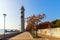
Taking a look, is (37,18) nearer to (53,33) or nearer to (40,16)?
(40,16)

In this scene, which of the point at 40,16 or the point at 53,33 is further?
the point at 40,16

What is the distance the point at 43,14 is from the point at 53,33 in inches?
851

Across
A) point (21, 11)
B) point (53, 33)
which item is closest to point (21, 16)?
point (21, 11)

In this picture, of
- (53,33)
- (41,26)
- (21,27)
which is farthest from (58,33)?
(21,27)

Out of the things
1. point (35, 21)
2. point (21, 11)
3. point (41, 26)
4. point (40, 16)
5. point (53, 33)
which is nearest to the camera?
point (53, 33)

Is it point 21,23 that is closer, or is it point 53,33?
point 53,33

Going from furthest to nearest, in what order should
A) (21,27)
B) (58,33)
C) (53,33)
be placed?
(21,27) → (53,33) → (58,33)

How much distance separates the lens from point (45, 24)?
97.6m

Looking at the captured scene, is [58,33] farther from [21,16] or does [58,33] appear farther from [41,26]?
[21,16]

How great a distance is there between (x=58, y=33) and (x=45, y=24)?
2403 inches

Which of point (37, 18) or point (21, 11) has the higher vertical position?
point (21, 11)

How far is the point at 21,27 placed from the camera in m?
138

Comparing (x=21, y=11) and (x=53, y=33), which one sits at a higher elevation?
(x=21, y=11)

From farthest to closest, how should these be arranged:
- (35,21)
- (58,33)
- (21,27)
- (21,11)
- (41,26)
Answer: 1. (21,11)
2. (21,27)
3. (41,26)
4. (35,21)
5. (58,33)
